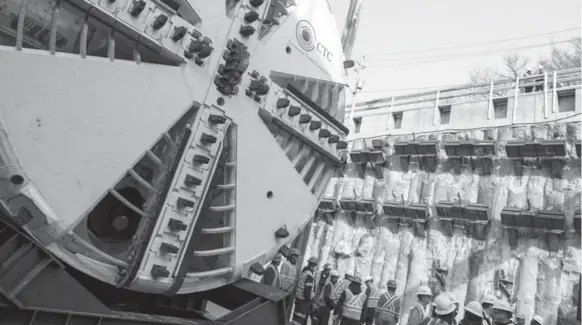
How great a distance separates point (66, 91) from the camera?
254 centimetres

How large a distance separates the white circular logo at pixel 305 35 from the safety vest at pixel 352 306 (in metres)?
4.11

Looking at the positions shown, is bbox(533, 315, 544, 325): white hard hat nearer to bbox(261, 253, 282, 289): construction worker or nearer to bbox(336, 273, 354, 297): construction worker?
bbox(336, 273, 354, 297): construction worker

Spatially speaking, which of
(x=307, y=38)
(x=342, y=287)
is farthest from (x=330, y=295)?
(x=307, y=38)

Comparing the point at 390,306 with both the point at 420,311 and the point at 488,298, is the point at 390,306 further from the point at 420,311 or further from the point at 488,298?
the point at 488,298

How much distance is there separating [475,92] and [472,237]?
3.51m

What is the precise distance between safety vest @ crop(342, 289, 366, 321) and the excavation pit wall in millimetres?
2432

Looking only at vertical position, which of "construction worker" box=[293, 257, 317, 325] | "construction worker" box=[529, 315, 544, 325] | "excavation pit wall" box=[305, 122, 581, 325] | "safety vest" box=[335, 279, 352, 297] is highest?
"excavation pit wall" box=[305, 122, 581, 325]

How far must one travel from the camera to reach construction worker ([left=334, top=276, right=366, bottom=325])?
6551 mm

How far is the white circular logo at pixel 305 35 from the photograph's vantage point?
13.9ft

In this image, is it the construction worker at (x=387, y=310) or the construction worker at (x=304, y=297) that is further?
the construction worker at (x=304, y=297)

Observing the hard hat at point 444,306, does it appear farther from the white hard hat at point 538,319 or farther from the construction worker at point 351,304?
the white hard hat at point 538,319

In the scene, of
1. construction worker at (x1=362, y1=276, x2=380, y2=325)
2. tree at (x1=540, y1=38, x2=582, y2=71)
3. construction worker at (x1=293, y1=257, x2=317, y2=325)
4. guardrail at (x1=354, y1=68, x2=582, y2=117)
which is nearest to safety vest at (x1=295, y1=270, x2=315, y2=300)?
construction worker at (x1=293, y1=257, x2=317, y2=325)

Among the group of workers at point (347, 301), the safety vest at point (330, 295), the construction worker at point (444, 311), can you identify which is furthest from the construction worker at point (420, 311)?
the safety vest at point (330, 295)

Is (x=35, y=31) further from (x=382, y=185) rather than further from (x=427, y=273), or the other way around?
(x=382, y=185)
